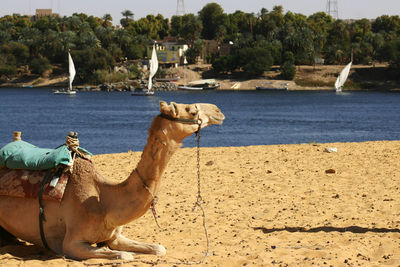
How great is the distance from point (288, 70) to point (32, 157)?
130 m

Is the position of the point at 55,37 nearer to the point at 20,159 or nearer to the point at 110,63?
the point at 110,63

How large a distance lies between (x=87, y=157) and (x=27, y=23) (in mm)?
190532

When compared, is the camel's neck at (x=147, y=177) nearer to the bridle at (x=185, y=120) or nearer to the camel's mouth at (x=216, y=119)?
the bridle at (x=185, y=120)

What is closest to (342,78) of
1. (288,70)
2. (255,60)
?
(288,70)

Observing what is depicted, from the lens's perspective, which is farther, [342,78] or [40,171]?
[342,78]

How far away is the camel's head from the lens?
281 inches

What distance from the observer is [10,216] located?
8.05 meters

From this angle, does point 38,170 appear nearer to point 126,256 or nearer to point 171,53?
point 126,256

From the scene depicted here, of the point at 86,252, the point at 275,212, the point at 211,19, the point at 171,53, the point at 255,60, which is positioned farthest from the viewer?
the point at 211,19

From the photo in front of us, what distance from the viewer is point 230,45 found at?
155750mm

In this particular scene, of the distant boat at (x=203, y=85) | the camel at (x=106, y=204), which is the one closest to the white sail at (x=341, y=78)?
the distant boat at (x=203, y=85)

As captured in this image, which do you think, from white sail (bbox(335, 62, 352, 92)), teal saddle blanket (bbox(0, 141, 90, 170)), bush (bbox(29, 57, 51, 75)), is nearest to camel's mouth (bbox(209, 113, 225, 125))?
teal saddle blanket (bbox(0, 141, 90, 170))

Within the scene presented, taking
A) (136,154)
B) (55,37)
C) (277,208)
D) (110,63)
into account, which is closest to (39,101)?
(110,63)

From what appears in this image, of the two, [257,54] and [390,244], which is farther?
[257,54]
